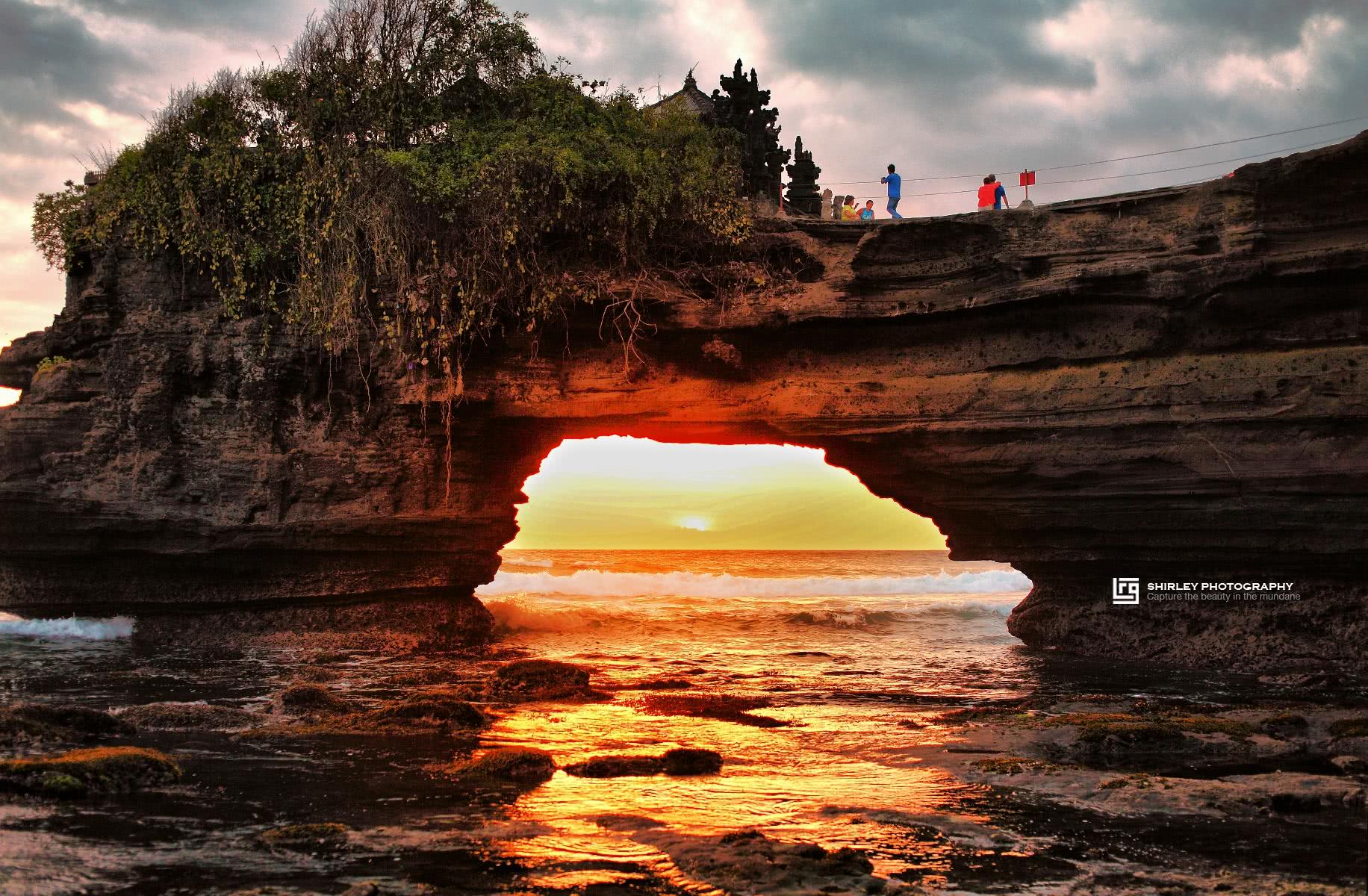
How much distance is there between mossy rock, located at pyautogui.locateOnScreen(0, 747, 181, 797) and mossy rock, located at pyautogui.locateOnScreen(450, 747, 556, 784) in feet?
6.12

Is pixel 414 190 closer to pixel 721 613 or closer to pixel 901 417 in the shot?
pixel 901 417

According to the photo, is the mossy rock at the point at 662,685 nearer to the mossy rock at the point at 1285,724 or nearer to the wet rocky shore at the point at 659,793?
the wet rocky shore at the point at 659,793

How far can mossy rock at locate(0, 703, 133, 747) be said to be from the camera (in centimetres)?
731

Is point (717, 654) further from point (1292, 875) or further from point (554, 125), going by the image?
point (1292, 875)

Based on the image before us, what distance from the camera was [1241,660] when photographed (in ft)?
40.4

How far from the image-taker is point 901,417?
42.8ft

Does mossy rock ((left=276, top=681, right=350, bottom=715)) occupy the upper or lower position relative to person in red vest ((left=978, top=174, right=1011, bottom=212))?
lower

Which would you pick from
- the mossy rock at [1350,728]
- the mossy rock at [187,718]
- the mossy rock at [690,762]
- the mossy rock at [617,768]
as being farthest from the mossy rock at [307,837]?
the mossy rock at [1350,728]

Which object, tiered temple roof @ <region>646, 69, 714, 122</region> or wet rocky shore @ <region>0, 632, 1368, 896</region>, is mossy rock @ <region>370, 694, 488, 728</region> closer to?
wet rocky shore @ <region>0, 632, 1368, 896</region>

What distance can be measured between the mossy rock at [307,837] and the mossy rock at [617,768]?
6.10 feet

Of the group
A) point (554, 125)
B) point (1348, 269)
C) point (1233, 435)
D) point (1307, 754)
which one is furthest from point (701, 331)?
point (1307, 754)

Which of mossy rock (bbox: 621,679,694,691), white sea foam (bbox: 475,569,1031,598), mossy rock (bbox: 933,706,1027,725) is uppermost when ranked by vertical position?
mossy rock (bbox: 933,706,1027,725)

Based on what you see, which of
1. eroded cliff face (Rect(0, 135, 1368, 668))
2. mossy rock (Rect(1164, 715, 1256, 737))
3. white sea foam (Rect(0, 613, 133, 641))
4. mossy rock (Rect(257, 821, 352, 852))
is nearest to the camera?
mossy rock (Rect(257, 821, 352, 852))

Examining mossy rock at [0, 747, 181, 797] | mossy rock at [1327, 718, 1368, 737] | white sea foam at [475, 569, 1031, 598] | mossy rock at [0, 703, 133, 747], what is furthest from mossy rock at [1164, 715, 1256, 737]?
white sea foam at [475, 569, 1031, 598]
